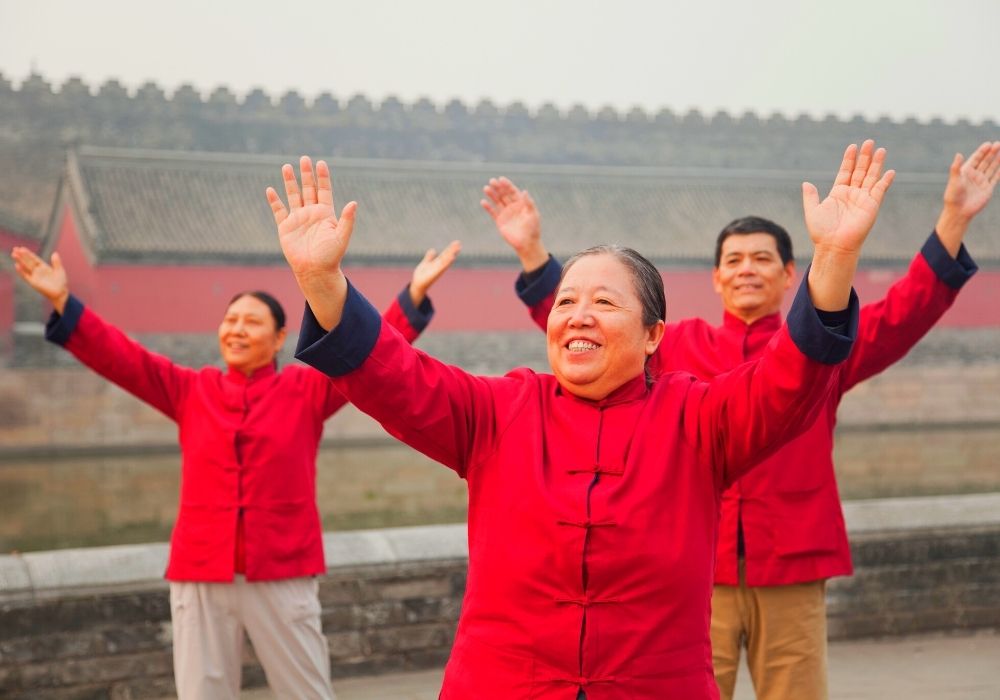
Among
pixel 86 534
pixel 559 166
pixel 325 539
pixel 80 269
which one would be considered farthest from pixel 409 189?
pixel 325 539

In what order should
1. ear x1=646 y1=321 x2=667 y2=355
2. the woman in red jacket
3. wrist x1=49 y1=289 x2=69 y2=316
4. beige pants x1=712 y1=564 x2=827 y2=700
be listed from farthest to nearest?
wrist x1=49 y1=289 x2=69 y2=316 → the woman in red jacket → beige pants x1=712 y1=564 x2=827 y2=700 → ear x1=646 y1=321 x2=667 y2=355

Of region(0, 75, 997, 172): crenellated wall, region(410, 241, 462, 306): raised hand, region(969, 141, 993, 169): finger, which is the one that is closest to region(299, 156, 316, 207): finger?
region(410, 241, 462, 306): raised hand

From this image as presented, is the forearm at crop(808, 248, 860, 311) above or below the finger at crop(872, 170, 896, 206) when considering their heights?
below

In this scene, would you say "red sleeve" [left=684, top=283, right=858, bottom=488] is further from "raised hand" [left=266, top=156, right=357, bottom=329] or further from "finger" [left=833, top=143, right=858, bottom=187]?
"raised hand" [left=266, top=156, right=357, bottom=329]

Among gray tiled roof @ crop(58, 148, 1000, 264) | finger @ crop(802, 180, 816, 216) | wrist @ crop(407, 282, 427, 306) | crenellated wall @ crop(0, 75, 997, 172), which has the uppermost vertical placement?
crenellated wall @ crop(0, 75, 997, 172)

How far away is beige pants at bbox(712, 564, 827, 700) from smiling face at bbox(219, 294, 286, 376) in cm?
126

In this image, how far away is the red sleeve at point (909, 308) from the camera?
2.31m

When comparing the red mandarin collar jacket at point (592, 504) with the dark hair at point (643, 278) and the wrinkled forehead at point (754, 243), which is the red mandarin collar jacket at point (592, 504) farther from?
the wrinkled forehead at point (754, 243)

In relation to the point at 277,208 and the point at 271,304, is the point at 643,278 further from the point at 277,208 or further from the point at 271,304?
the point at 271,304

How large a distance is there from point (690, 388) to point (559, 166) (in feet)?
64.8

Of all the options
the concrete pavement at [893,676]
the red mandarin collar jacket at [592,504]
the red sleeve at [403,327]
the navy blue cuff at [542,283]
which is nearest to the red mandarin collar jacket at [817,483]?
the navy blue cuff at [542,283]

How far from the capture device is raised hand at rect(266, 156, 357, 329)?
145 centimetres

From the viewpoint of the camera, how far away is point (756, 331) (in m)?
2.49

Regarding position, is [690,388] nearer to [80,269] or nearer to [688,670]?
[688,670]
